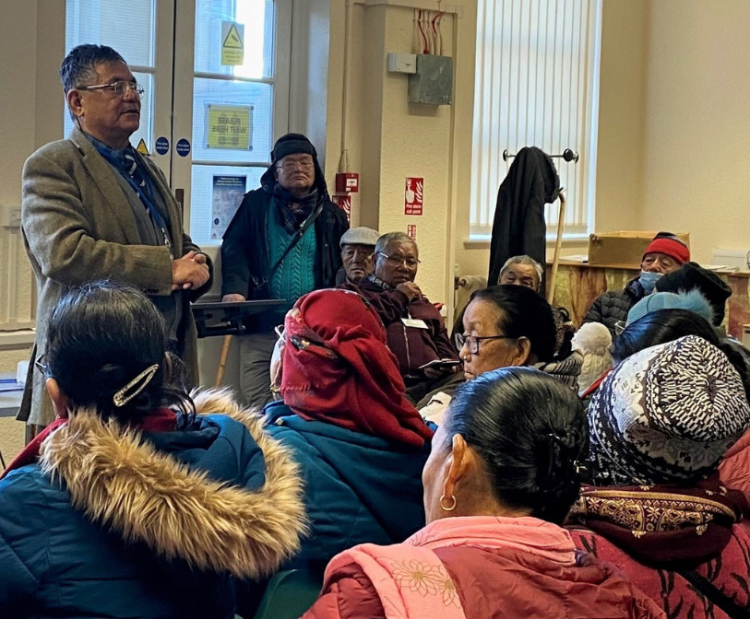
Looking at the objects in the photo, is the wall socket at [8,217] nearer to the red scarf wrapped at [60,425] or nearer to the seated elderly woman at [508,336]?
the seated elderly woman at [508,336]

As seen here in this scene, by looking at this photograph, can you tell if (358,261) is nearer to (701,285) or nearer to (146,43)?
(146,43)

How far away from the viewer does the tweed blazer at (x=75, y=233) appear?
2.70 m

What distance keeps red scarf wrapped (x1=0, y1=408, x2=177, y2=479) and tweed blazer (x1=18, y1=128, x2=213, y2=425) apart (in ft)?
3.74

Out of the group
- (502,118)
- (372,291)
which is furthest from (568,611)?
(502,118)

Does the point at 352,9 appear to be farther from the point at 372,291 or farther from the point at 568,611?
the point at 568,611

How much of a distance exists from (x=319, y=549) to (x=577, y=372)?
1.27m

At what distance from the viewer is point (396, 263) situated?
429 cm

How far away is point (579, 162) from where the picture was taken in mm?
6793

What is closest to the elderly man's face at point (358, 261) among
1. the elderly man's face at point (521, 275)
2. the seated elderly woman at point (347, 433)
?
the elderly man's face at point (521, 275)

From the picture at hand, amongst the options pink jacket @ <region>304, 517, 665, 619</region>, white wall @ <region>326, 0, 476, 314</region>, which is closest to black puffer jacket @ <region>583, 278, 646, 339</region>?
white wall @ <region>326, 0, 476, 314</region>

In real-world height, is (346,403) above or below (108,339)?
below

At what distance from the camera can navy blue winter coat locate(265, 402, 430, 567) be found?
188 cm

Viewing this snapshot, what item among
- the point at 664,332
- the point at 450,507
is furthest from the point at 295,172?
the point at 450,507

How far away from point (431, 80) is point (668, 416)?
3971mm
